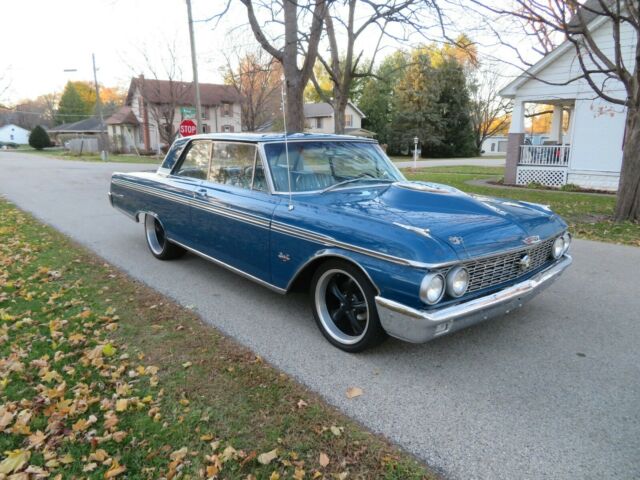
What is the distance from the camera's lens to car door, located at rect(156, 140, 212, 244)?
5184mm

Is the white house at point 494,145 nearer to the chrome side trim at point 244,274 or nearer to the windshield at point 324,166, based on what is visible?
the windshield at point 324,166

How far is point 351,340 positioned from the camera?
3572 mm

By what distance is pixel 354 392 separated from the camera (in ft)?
10.00

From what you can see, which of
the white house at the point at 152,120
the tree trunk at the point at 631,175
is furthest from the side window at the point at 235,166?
the white house at the point at 152,120

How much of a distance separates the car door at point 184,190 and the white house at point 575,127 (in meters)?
10.8

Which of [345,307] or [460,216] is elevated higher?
[460,216]

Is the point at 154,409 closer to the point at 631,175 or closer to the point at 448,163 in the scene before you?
the point at 631,175

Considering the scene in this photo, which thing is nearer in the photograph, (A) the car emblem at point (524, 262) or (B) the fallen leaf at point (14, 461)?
(B) the fallen leaf at point (14, 461)

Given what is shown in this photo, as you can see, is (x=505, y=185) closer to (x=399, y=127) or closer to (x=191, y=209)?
(x=191, y=209)

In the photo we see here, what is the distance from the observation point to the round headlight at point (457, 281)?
2.98 metres

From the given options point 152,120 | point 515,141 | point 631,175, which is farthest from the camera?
point 152,120

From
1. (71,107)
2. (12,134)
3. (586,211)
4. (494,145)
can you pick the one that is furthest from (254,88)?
(12,134)

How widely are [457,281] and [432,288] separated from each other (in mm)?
230

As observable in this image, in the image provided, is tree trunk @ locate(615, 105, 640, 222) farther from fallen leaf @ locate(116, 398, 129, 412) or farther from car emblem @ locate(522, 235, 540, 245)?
fallen leaf @ locate(116, 398, 129, 412)
